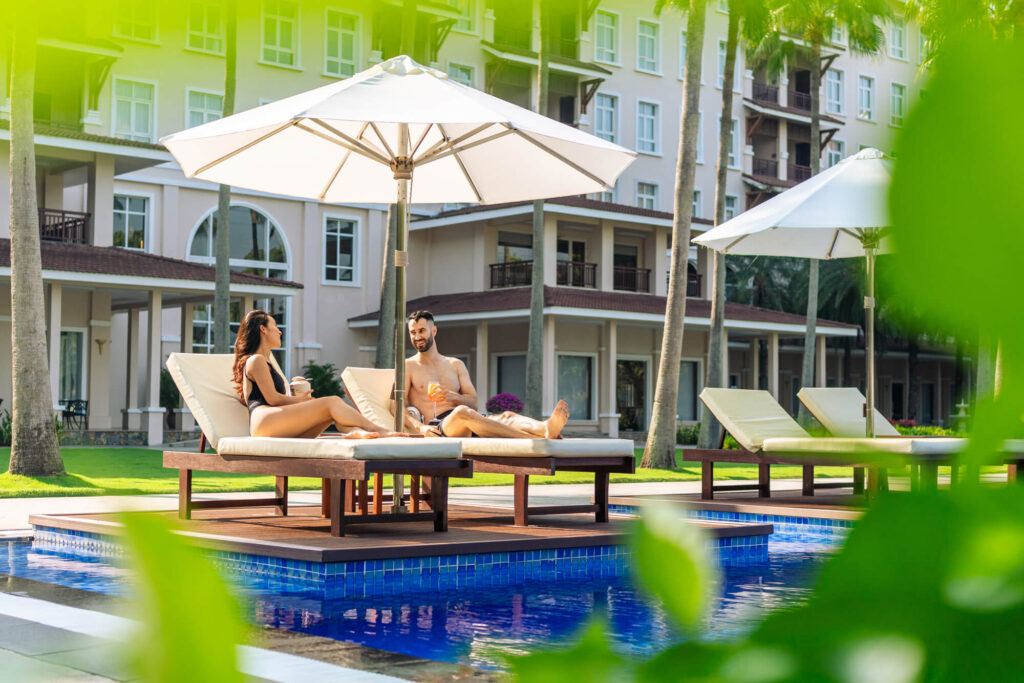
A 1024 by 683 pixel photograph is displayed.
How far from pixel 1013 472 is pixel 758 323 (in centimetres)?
3005

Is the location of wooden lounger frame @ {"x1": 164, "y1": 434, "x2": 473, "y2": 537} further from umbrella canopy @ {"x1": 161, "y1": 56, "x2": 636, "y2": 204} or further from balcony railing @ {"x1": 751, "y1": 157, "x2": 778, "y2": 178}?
balcony railing @ {"x1": 751, "y1": 157, "x2": 778, "y2": 178}

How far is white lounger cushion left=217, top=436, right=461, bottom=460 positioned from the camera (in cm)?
635

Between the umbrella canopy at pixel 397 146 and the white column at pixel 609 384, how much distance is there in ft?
59.6

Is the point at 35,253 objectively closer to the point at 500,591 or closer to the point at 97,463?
the point at 97,463

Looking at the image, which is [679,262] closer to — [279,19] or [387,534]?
[387,534]

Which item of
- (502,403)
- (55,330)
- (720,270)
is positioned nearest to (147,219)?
(55,330)

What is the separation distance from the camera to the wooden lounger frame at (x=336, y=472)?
6410 mm

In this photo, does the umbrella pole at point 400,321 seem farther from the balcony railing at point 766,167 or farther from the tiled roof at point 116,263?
the balcony railing at point 766,167

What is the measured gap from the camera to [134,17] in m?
0.63

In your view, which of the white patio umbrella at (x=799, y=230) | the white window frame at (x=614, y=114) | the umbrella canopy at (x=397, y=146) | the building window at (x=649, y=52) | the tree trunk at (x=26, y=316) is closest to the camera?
the umbrella canopy at (x=397, y=146)

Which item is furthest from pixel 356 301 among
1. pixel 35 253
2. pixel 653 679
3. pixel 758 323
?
pixel 653 679

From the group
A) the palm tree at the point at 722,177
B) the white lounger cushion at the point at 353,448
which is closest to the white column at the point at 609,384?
the palm tree at the point at 722,177

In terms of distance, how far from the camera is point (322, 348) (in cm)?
2969

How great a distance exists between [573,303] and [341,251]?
25.3 feet
